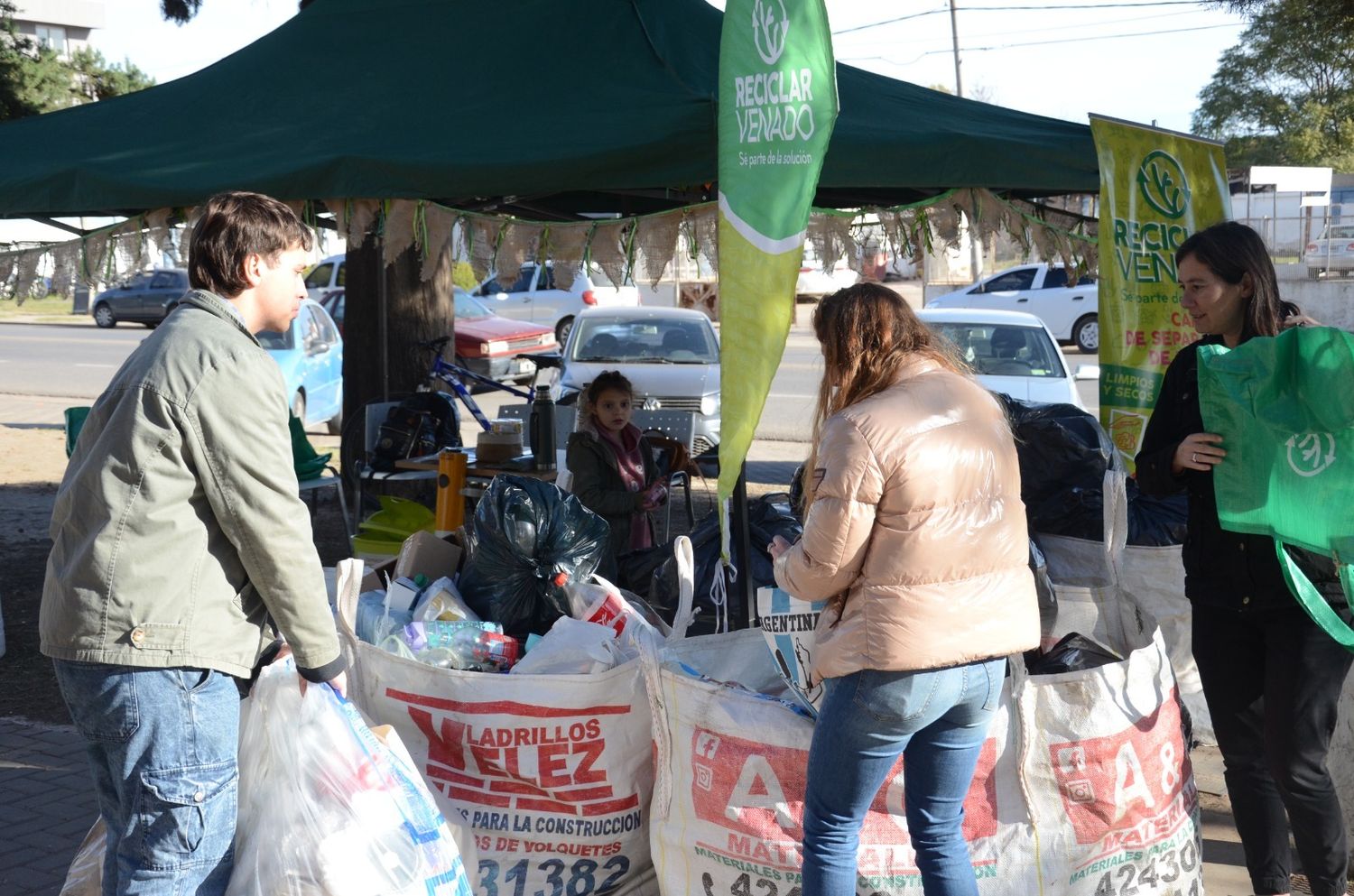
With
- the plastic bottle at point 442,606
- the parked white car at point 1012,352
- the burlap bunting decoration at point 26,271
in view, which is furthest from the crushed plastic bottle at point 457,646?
the parked white car at point 1012,352

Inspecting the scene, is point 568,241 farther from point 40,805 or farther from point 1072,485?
point 40,805

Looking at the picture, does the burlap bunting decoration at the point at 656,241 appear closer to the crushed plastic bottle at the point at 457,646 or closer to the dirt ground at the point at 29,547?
the crushed plastic bottle at the point at 457,646

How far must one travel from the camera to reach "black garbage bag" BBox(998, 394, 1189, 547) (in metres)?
4.43

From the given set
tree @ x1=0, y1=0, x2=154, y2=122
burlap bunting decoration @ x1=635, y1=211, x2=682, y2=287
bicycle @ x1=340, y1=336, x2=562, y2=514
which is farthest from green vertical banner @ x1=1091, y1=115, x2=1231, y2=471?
tree @ x1=0, y1=0, x2=154, y2=122

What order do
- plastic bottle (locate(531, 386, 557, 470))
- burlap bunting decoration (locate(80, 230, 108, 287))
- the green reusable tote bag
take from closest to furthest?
1. the green reusable tote bag
2. burlap bunting decoration (locate(80, 230, 108, 287))
3. plastic bottle (locate(531, 386, 557, 470))

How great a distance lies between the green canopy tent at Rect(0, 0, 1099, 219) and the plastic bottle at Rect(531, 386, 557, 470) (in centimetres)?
111

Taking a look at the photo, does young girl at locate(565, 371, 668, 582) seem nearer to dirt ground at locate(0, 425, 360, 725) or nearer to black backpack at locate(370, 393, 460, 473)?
black backpack at locate(370, 393, 460, 473)

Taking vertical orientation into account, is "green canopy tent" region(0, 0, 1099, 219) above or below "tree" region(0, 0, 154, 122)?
below

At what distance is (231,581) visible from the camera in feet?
7.82

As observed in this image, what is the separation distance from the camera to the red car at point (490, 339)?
16750mm

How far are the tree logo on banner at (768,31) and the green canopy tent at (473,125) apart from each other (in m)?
0.69

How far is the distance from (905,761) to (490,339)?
1469 cm

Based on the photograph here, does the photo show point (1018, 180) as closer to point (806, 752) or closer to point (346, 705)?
point (806, 752)

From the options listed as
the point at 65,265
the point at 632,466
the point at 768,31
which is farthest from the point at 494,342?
the point at 768,31
